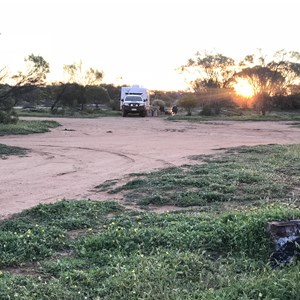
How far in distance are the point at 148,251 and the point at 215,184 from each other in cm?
365

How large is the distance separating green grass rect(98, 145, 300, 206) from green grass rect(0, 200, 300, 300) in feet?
4.27

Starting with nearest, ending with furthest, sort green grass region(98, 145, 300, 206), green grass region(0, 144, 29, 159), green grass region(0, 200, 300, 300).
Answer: green grass region(0, 200, 300, 300) < green grass region(98, 145, 300, 206) < green grass region(0, 144, 29, 159)

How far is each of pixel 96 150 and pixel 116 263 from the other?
10880mm

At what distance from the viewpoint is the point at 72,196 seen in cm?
799

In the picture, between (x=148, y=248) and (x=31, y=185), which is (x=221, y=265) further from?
(x=31, y=185)

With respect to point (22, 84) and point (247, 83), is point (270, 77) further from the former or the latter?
point (22, 84)

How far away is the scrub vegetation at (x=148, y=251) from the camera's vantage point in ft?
12.6

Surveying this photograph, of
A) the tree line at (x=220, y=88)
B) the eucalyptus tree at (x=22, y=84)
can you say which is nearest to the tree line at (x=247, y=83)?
the tree line at (x=220, y=88)

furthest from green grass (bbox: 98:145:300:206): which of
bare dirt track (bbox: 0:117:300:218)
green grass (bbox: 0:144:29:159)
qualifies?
green grass (bbox: 0:144:29:159)

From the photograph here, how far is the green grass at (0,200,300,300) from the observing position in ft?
12.5

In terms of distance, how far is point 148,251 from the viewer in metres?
4.80

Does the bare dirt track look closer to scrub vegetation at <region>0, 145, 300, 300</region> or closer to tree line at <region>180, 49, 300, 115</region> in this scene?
scrub vegetation at <region>0, 145, 300, 300</region>

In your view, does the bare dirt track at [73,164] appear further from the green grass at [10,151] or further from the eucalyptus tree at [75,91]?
the eucalyptus tree at [75,91]

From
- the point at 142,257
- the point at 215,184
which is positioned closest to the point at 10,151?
the point at 215,184
